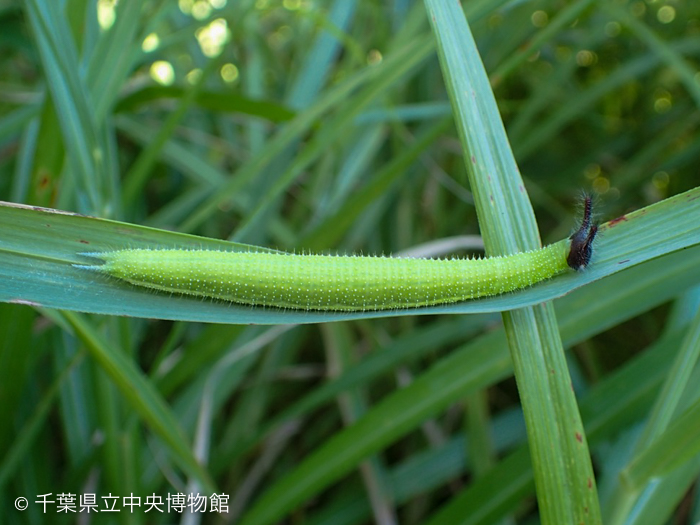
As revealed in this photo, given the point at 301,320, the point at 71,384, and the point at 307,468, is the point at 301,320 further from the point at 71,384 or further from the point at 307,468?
the point at 71,384

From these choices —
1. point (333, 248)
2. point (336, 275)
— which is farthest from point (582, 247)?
point (333, 248)

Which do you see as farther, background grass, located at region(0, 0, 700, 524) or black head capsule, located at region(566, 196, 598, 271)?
background grass, located at region(0, 0, 700, 524)

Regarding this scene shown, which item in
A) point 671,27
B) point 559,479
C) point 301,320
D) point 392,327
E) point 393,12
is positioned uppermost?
point 393,12

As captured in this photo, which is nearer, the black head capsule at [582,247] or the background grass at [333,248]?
the black head capsule at [582,247]

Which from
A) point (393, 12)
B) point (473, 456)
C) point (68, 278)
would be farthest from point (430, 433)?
point (393, 12)
